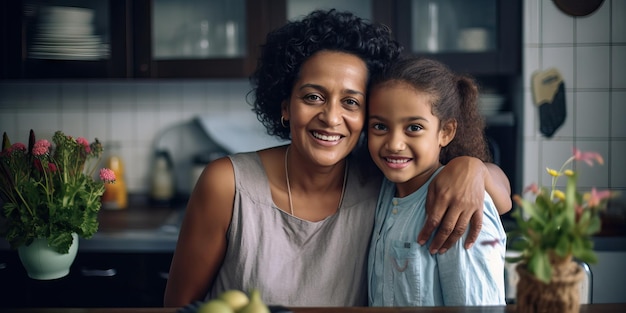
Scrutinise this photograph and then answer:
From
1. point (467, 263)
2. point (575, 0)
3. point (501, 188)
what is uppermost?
point (575, 0)

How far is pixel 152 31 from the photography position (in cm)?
261

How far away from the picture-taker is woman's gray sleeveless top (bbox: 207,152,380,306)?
134cm

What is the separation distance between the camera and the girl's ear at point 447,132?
132cm

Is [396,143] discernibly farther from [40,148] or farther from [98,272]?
[98,272]

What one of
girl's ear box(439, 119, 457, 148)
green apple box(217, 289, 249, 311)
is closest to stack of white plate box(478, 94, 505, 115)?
girl's ear box(439, 119, 457, 148)

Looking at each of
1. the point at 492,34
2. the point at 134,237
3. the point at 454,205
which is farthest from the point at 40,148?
the point at 492,34

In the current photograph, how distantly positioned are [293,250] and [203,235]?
214 millimetres

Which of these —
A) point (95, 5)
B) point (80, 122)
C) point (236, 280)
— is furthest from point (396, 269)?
point (80, 122)

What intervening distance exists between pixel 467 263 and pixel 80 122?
A: 7.66ft

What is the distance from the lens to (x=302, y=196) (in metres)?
1.45

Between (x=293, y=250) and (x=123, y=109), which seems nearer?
(x=293, y=250)

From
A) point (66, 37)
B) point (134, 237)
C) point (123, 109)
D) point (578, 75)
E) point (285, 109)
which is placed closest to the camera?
point (285, 109)

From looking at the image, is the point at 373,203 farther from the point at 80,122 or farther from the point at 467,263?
the point at 80,122

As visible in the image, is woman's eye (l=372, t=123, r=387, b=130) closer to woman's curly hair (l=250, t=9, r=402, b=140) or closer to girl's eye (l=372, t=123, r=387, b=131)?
girl's eye (l=372, t=123, r=387, b=131)
